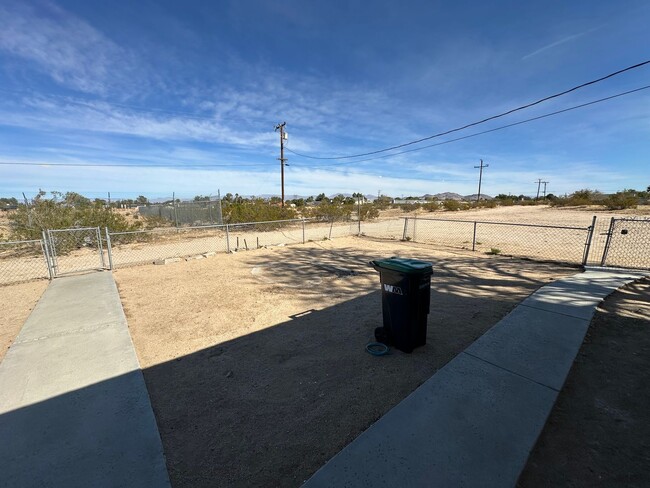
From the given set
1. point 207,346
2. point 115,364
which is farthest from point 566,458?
point 115,364

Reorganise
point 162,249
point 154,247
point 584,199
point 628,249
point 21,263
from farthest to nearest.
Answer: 1. point 584,199
2. point 154,247
3. point 162,249
4. point 628,249
5. point 21,263

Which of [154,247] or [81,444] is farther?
[154,247]

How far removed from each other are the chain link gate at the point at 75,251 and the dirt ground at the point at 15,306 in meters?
0.92

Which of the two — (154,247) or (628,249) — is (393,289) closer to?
(154,247)

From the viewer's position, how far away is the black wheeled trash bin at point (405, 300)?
3588mm

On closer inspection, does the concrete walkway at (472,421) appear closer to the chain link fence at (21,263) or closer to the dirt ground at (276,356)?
the dirt ground at (276,356)

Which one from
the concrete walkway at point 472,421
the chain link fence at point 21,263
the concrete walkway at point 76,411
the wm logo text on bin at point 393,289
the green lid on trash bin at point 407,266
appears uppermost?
the green lid on trash bin at point 407,266

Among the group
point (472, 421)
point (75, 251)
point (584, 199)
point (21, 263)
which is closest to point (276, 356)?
point (472, 421)

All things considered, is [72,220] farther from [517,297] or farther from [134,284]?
[517,297]

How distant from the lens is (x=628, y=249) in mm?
12148

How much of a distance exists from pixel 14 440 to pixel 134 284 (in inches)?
225

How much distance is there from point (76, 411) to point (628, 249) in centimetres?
1777

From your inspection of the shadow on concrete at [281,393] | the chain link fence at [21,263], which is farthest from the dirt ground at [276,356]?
the chain link fence at [21,263]

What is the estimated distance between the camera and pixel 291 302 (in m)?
6.18
